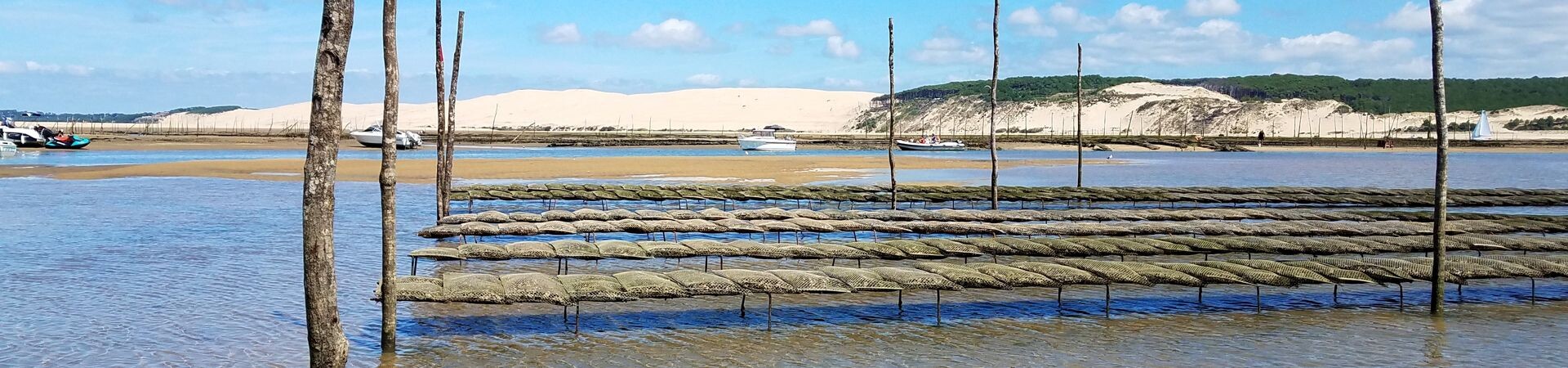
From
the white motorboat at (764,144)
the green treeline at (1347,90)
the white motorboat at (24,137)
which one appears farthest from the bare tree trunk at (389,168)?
the green treeline at (1347,90)

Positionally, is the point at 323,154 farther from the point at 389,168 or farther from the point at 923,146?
the point at 923,146

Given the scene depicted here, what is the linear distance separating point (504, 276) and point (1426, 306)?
12.2 metres

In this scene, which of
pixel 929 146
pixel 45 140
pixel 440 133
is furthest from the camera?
pixel 929 146

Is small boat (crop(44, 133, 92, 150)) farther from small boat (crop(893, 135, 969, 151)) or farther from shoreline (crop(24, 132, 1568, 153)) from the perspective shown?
small boat (crop(893, 135, 969, 151))

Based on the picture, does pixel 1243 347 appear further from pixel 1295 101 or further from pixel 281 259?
pixel 1295 101

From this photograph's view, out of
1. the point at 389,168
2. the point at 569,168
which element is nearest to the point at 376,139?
the point at 569,168

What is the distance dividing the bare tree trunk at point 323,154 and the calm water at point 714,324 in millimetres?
3556

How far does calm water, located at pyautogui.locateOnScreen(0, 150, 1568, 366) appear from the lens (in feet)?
40.7

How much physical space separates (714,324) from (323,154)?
6.95 m

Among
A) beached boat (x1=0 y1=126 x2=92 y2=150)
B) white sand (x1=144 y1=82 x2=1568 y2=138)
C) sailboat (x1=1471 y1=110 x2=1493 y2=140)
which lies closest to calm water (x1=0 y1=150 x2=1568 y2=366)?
beached boat (x1=0 y1=126 x2=92 y2=150)

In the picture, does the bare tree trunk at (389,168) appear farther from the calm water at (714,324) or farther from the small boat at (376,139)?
the small boat at (376,139)

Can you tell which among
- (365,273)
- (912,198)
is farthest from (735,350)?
(912,198)

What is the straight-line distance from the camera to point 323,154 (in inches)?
313

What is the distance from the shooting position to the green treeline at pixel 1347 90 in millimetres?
135375
